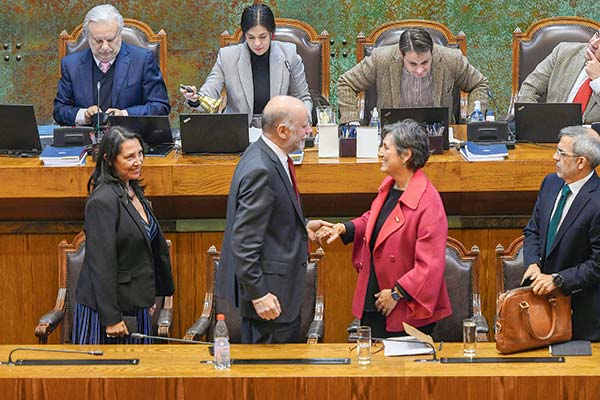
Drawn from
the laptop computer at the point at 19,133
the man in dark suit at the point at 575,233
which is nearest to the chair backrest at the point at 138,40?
the laptop computer at the point at 19,133

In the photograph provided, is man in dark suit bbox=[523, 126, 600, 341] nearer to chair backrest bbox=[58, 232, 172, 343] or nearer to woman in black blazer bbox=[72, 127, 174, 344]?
woman in black blazer bbox=[72, 127, 174, 344]

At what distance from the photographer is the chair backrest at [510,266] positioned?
443cm

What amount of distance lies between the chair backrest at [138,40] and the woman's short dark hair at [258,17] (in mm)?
688

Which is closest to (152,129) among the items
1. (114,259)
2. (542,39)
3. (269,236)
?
(114,259)

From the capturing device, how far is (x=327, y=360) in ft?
11.6

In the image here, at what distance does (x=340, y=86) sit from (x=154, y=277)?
78.6 inches

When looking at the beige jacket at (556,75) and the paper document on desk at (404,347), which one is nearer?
the paper document on desk at (404,347)

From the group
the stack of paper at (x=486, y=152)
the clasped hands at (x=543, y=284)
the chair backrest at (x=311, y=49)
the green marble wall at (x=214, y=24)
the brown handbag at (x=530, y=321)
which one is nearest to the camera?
the brown handbag at (x=530, y=321)

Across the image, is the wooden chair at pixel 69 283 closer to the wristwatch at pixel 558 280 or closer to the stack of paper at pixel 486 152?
the stack of paper at pixel 486 152

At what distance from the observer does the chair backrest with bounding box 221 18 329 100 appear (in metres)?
6.06

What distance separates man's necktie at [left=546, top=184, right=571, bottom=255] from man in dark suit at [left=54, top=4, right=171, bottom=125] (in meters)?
2.23

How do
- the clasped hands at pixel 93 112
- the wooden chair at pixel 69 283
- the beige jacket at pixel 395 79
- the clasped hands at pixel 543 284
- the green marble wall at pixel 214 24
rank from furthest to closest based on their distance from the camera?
the green marble wall at pixel 214 24
the beige jacket at pixel 395 79
the clasped hands at pixel 93 112
the wooden chair at pixel 69 283
the clasped hands at pixel 543 284

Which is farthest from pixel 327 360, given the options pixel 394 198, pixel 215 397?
pixel 394 198

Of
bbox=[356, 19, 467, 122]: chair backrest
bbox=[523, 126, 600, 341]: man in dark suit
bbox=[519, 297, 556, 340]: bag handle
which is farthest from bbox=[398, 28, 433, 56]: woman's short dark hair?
bbox=[519, 297, 556, 340]: bag handle
